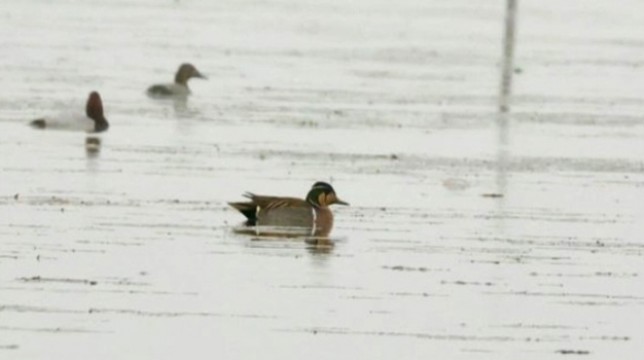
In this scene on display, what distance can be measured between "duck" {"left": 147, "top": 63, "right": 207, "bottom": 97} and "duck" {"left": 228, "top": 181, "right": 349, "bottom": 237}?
12.3 meters

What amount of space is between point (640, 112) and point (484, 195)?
10.5m

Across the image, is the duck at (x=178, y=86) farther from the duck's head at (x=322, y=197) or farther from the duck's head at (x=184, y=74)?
the duck's head at (x=322, y=197)

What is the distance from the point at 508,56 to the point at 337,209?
2139 cm

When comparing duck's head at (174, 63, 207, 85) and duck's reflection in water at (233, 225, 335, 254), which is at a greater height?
duck's head at (174, 63, 207, 85)

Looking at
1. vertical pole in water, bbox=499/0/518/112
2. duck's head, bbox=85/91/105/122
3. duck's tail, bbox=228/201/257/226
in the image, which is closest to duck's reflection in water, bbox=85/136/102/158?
duck's head, bbox=85/91/105/122

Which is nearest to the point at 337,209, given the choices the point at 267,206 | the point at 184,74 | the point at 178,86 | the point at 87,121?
the point at 267,206

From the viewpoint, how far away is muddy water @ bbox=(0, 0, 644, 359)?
48.3 ft

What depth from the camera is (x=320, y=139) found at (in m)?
27.1

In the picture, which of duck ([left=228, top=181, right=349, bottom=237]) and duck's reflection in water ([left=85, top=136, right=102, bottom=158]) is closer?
duck ([left=228, top=181, right=349, bottom=237])

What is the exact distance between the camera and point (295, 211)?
768 inches

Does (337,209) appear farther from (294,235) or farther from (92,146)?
(92,146)

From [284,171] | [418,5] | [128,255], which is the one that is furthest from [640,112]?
[418,5]

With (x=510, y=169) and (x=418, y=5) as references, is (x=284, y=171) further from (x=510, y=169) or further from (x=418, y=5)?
(x=418, y=5)

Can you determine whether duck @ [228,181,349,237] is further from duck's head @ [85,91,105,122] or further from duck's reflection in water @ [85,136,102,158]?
duck's head @ [85,91,105,122]
